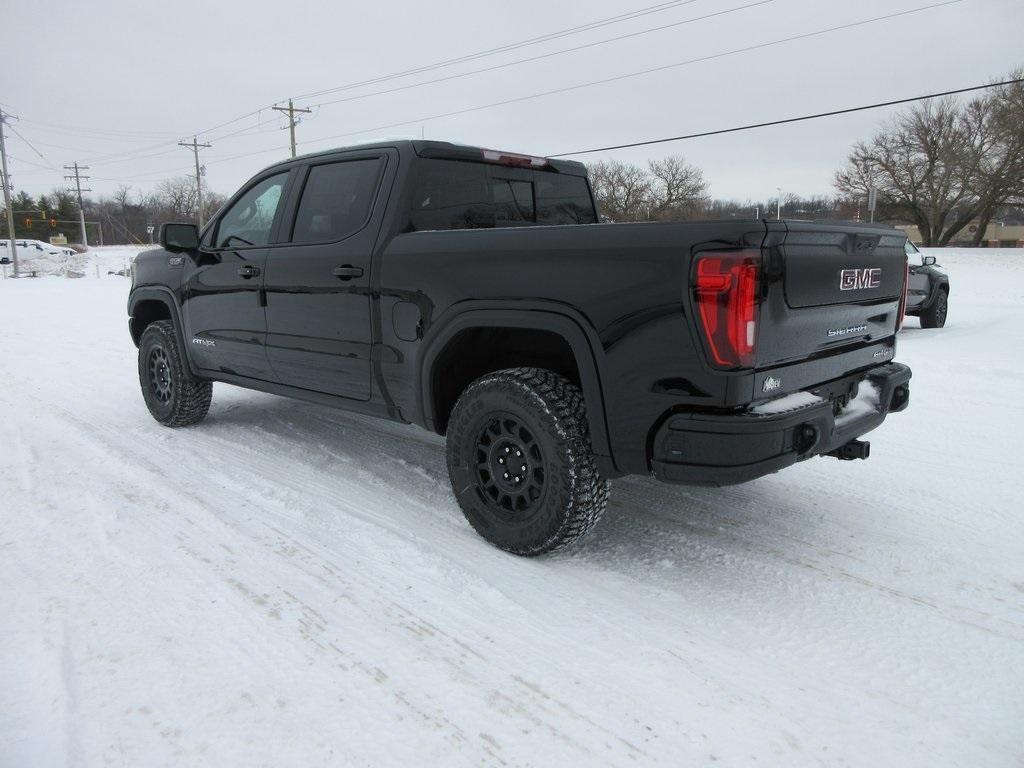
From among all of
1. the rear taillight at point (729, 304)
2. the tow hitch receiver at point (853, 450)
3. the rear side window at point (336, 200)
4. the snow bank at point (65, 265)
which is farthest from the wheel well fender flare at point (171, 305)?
the snow bank at point (65, 265)

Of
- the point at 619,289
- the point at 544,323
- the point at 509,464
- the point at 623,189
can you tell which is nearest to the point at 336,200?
the point at 544,323

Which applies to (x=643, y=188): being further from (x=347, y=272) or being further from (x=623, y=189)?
(x=347, y=272)

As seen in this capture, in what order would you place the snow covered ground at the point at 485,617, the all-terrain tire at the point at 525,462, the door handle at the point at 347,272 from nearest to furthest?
the snow covered ground at the point at 485,617 < the all-terrain tire at the point at 525,462 < the door handle at the point at 347,272

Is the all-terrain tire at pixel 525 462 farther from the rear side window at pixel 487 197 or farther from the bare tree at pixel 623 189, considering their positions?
the bare tree at pixel 623 189

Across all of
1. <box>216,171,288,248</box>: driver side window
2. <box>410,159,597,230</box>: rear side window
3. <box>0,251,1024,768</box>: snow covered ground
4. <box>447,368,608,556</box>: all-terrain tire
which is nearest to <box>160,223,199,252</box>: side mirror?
<box>216,171,288,248</box>: driver side window

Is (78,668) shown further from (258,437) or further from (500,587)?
(258,437)

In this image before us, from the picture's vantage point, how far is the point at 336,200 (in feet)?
13.1

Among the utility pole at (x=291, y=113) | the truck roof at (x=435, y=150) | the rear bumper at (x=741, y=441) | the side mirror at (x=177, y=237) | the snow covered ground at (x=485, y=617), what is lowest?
the snow covered ground at (x=485, y=617)

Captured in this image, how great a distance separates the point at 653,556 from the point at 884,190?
153ft

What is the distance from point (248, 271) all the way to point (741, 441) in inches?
130

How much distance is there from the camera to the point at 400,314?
348 cm

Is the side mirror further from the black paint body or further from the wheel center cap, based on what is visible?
the wheel center cap

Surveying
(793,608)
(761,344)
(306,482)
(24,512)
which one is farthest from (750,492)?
(24,512)

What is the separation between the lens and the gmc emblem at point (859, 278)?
2.88 m
